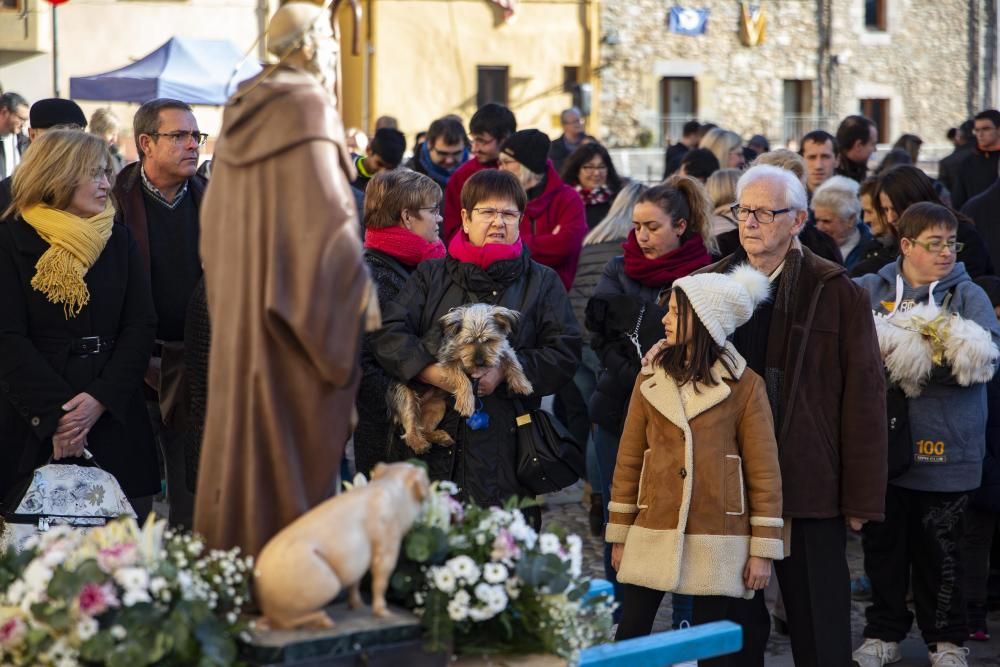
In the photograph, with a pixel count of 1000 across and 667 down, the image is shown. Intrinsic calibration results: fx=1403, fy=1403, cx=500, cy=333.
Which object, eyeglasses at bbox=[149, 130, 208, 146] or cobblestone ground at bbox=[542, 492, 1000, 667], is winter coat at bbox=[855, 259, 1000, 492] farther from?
eyeglasses at bbox=[149, 130, 208, 146]

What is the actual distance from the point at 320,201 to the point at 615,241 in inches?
162

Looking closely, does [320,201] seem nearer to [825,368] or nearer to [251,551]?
[251,551]

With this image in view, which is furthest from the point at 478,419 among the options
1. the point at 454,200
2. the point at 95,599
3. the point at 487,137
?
the point at 487,137

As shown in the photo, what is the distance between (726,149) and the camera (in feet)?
34.8

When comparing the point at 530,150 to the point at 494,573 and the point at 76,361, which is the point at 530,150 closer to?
the point at 76,361

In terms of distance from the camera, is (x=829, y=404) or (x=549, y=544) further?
(x=829, y=404)

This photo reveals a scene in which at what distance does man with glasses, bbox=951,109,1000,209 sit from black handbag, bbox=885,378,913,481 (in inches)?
195

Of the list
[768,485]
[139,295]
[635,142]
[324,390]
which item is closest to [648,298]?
[768,485]

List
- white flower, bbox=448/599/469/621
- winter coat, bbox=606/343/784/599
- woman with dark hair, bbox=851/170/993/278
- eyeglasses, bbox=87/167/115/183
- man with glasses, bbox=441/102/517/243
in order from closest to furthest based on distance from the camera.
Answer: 1. white flower, bbox=448/599/469/621
2. winter coat, bbox=606/343/784/599
3. eyeglasses, bbox=87/167/115/183
4. woman with dark hair, bbox=851/170/993/278
5. man with glasses, bbox=441/102/517/243

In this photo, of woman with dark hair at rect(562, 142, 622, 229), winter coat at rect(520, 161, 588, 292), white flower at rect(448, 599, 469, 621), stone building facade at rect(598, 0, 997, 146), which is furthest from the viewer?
stone building facade at rect(598, 0, 997, 146)

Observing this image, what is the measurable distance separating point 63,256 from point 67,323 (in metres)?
0.24

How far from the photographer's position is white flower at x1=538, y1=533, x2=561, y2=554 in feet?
10.8

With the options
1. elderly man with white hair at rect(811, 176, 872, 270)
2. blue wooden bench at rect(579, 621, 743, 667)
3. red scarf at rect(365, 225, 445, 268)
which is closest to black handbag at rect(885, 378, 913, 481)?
elderly man with white hair at rect(811, 176, 872, 270)

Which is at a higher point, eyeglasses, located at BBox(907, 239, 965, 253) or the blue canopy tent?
the blue canopy tent
